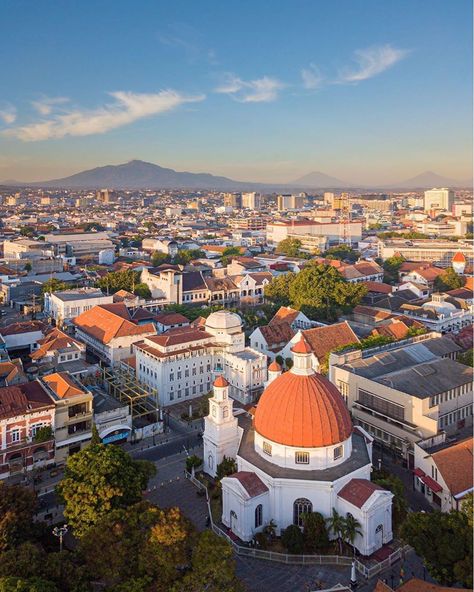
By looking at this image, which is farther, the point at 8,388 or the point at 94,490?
the point at 8,388

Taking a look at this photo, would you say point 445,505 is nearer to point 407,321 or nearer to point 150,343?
point 150,343

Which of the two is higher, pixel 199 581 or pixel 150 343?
pixel 150 343

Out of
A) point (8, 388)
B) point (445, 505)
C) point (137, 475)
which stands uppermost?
point (8, 388)

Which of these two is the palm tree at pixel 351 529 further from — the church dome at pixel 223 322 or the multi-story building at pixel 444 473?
the church dome at pixel 223 322

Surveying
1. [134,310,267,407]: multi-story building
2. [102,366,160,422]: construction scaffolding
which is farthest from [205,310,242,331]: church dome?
[102,366,160,422]: construction scaffolding

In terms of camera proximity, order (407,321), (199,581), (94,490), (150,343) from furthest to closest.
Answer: (407,321) → (150,343) → (94,490) → (199,581)

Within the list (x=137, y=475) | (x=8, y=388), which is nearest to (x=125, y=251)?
(x=8, y=388)

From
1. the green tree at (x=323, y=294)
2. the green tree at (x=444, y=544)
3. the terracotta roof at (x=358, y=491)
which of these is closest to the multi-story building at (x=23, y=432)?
the terracotta roof at (x=358, y=491)
